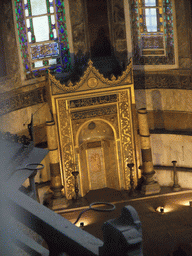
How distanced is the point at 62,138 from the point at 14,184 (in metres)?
5.97

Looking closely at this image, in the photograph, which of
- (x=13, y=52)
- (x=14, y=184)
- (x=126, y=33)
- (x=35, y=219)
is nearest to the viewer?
(x=35, y=219)

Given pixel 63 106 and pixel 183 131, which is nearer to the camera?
pixel 63 106

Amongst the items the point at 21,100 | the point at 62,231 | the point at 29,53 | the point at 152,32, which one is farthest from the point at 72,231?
the point at 152,32

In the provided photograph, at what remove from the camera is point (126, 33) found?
9.48 meters

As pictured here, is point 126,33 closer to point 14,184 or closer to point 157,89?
point 157,89

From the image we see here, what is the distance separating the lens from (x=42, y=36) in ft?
30.9

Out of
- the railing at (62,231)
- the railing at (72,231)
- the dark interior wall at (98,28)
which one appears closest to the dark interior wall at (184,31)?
the dark interior wall at (98,28)

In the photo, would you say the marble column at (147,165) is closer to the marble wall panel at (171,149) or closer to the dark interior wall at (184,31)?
the marble wall panel at (171,149)

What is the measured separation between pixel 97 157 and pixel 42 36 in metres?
2.64

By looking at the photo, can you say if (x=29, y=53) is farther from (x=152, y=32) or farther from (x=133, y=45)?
(x=152, y=32)

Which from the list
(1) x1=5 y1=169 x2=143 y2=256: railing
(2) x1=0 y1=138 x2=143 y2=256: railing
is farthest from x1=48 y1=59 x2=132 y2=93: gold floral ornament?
(1) x1=5 y1=169 x2=143 y2=256: railing

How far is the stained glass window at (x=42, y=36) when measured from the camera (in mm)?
9117

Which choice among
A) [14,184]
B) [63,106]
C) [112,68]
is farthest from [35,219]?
[112,68]

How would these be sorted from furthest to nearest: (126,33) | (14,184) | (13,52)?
1. (126,33)
2. (13,52)
3. (14,184)
